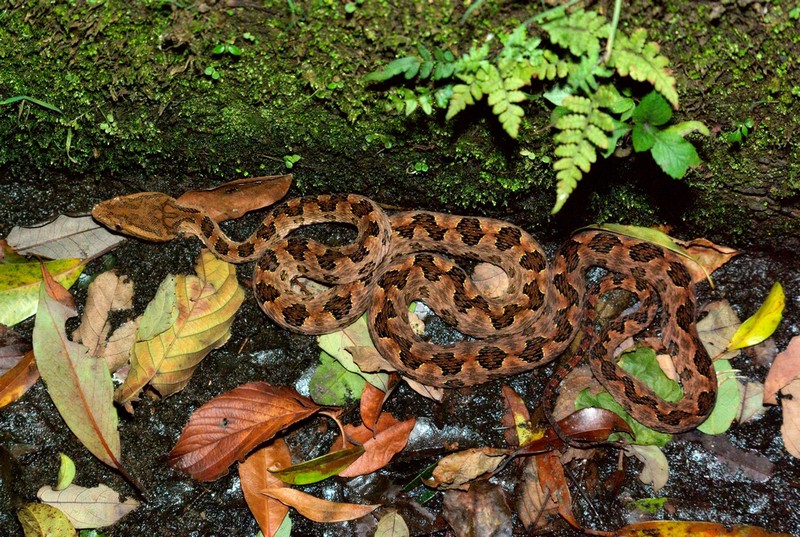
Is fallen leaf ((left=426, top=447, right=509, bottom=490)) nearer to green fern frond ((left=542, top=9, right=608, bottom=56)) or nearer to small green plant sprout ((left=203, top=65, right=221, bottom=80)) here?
green fern frond ((left=542, top=9, right=608, bottom=56))

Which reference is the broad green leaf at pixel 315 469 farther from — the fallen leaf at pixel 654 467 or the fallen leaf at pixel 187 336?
the fallen leaf at pixel 654 467

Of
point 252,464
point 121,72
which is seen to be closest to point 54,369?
point 252,464

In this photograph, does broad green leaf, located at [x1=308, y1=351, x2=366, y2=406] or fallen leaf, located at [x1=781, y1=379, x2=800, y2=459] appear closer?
fallen leaf, located at [x1=781, y1=379, x2=800, y2=459]

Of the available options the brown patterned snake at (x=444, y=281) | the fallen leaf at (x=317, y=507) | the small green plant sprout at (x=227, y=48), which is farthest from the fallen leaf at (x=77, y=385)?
the small green plant sprout at (x=227, y=48)

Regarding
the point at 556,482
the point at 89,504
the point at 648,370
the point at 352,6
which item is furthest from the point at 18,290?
the point at 648,370

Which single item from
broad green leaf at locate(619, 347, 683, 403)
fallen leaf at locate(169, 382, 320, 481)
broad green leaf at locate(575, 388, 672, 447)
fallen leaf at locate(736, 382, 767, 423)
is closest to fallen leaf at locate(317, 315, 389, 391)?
fallen leaf at locate(169, 382, 320, 481)

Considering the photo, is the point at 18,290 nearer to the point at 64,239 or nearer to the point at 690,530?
the point at 64,239

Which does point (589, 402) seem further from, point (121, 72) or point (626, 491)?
point (121, 72)
